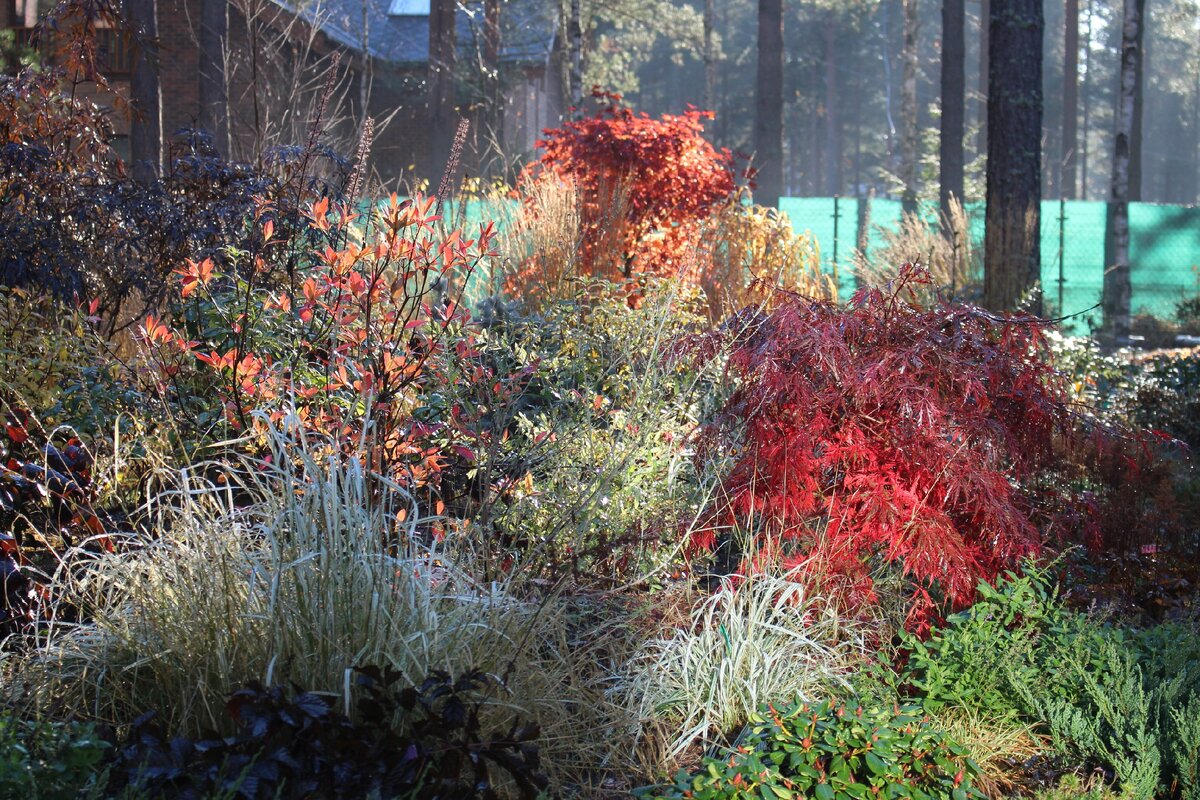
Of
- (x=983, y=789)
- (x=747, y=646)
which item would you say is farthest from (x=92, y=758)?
(x=983, y=789)

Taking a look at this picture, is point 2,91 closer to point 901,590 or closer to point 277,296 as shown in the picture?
point 277,296

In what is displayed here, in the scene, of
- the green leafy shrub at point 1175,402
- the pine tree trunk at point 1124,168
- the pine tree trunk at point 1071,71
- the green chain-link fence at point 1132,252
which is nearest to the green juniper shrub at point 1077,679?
the green leafy shrub at point 1175,402

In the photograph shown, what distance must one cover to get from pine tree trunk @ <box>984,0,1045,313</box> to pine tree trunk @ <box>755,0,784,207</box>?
14797 mm

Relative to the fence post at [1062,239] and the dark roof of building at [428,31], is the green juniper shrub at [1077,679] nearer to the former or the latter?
the fence post at [1062,239]

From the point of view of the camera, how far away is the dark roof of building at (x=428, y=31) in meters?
25.3

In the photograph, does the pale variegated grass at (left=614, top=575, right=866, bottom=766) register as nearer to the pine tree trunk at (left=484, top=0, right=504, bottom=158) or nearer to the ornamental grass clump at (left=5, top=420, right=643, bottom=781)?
the ornamental grass clump at (left=5, top=420, right=643, bottom=781)

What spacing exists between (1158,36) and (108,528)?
75.2 meters

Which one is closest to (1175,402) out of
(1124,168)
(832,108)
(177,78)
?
(1124,168)

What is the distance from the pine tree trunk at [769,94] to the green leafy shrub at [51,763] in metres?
22.1

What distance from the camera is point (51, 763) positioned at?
2.51 metres

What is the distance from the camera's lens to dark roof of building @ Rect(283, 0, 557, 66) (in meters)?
25.3

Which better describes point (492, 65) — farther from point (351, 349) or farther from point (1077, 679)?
point (1077, 679)

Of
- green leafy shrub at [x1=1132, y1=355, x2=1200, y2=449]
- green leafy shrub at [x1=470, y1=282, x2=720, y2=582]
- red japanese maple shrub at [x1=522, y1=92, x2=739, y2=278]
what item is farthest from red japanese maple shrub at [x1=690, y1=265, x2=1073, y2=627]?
red japanese maple shrub at [x1=522, y1=92, x2=739, y2=278]

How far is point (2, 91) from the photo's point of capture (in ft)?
19.8
